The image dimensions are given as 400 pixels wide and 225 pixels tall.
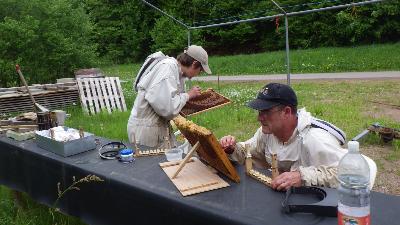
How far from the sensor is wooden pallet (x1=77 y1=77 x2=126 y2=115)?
9969mm

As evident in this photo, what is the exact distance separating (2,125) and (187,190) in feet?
9.05

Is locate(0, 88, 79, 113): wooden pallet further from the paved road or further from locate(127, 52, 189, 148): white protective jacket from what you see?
the paved road

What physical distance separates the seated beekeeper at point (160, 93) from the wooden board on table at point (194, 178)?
81 centimetres

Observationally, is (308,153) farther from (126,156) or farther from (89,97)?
(89,97)

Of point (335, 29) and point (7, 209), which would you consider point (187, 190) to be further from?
point (335, 29)

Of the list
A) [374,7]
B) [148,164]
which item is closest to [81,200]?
[148,164]

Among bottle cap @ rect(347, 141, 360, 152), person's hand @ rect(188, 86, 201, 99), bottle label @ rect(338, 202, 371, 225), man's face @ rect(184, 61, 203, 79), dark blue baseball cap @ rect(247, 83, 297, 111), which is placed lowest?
bottle label @ rect(338, 202, 371, 225)

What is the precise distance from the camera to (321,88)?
1277 centimetres

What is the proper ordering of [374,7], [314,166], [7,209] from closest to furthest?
[314,166] → [7,209] → [374,7]

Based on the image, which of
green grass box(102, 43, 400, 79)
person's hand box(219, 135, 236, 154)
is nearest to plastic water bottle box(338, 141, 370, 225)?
person's hand box(219, 135, 236, 154)

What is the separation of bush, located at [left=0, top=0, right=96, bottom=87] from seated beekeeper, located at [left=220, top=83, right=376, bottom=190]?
31.1ft

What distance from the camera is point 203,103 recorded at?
14.9 ft

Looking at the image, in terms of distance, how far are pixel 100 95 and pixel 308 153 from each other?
26.7 feet

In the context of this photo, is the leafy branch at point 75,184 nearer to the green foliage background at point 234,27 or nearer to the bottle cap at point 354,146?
the bottle cap at point 354,146
